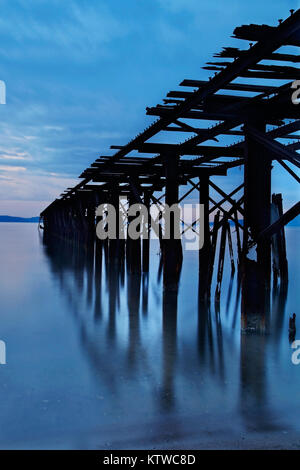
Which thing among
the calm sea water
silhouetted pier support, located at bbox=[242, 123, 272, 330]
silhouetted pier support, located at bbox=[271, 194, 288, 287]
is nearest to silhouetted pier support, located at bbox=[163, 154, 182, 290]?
the calm sea water

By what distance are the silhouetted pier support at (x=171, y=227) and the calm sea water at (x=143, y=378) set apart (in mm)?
955

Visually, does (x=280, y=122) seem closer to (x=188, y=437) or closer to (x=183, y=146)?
(x=183, y=146)

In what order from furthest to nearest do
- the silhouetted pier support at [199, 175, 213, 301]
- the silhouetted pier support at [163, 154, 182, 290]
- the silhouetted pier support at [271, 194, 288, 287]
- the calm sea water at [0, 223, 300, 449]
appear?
the silhouetted pier support at [271, 194, 288, 287], the silhouetted pier support at [199, 175, 213, 301], the silhouetted pier support at [163, 154, 182, 290], the calm sea water at [0, 223, 300, 449]

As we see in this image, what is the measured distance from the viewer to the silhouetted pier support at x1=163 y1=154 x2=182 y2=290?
38.7ft

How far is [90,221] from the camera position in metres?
26.0

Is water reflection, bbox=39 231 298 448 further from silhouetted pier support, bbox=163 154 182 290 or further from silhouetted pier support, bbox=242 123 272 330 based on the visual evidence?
silhouetted pier support, bbox=163 154 182 290

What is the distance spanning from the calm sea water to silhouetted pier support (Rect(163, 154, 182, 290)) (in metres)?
0.95

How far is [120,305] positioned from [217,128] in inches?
198

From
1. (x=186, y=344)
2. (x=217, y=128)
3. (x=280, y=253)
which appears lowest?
(x=186, y=344)

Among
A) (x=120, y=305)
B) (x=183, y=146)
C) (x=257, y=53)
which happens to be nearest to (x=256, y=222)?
(x=257, y=53)

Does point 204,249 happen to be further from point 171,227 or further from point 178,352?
point 178,352

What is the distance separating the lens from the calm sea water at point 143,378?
4230 millimetres

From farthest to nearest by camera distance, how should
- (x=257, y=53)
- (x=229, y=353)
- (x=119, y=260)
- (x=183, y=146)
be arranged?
(x=119, y=260), (x=183, y=146), (x=229, y=353), (x=257, y=53)
